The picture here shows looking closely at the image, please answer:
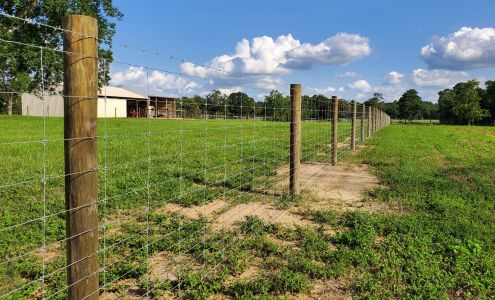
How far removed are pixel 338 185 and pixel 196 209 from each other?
3.94 meters

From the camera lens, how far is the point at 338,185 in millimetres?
9133

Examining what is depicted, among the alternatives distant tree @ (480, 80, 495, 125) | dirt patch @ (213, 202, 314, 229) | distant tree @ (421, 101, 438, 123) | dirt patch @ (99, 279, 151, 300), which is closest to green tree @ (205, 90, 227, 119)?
dirt patch @ (213, 202, 314, 229)

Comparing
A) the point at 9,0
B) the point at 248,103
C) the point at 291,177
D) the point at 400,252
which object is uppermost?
the point at 9,0

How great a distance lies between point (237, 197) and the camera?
7.34m

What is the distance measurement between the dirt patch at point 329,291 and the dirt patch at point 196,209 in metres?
2.49

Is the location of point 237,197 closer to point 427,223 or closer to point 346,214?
point 346,214

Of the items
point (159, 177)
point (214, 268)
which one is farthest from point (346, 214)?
point (159, 177)

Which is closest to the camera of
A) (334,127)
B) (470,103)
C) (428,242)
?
(428,242)

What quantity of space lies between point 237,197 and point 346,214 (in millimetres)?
1975

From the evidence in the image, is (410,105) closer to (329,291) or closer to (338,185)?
(338,185)

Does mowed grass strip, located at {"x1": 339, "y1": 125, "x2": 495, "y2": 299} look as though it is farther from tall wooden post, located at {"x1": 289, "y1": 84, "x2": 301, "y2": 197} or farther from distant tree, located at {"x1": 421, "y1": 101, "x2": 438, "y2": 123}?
distant tree, located at {"x1": 421, "y1": 101, "x2": 438, "y2": 123}

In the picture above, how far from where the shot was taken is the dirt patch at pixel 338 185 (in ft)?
23.7

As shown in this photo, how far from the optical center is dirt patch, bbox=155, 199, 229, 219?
20.0ft

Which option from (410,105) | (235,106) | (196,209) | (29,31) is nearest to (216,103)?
(235,106)
